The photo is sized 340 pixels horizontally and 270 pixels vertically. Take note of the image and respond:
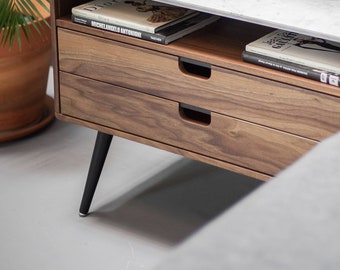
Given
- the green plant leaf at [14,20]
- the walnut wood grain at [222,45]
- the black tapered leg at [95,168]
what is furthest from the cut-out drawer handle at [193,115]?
the green plant leaf at [14,20]

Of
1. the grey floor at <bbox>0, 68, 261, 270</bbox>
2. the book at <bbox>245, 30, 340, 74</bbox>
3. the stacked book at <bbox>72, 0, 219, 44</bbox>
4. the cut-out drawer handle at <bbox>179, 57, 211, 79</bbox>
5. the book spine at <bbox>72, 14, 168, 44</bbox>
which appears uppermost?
the book at <bbox>245, 30, 340, 74</bbox>

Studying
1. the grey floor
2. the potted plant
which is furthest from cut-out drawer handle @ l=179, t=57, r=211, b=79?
the potted plant

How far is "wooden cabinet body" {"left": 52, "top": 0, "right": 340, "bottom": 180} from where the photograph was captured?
1.37m

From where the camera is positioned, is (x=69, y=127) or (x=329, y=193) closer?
(x=329, y=193)

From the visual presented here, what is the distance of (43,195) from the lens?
1851mm

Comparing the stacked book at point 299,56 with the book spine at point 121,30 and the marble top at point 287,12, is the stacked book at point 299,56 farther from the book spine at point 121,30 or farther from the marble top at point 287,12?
the book spine at point 121,30

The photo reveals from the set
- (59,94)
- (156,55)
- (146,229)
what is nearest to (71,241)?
(146,229)

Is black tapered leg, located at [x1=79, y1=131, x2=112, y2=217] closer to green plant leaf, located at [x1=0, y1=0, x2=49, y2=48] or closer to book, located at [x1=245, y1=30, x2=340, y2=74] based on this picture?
green plant leaf, located at [x1=0, y1=0, x2=49, y2=48]

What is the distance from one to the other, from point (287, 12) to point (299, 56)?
0.08 m

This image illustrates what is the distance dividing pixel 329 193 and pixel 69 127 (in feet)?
4.85

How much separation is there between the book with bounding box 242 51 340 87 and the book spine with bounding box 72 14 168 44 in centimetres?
17

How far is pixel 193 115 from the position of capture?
154 centimetres

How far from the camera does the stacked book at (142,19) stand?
4.84 ft

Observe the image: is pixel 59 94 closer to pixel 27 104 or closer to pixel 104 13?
pixel 104 13
